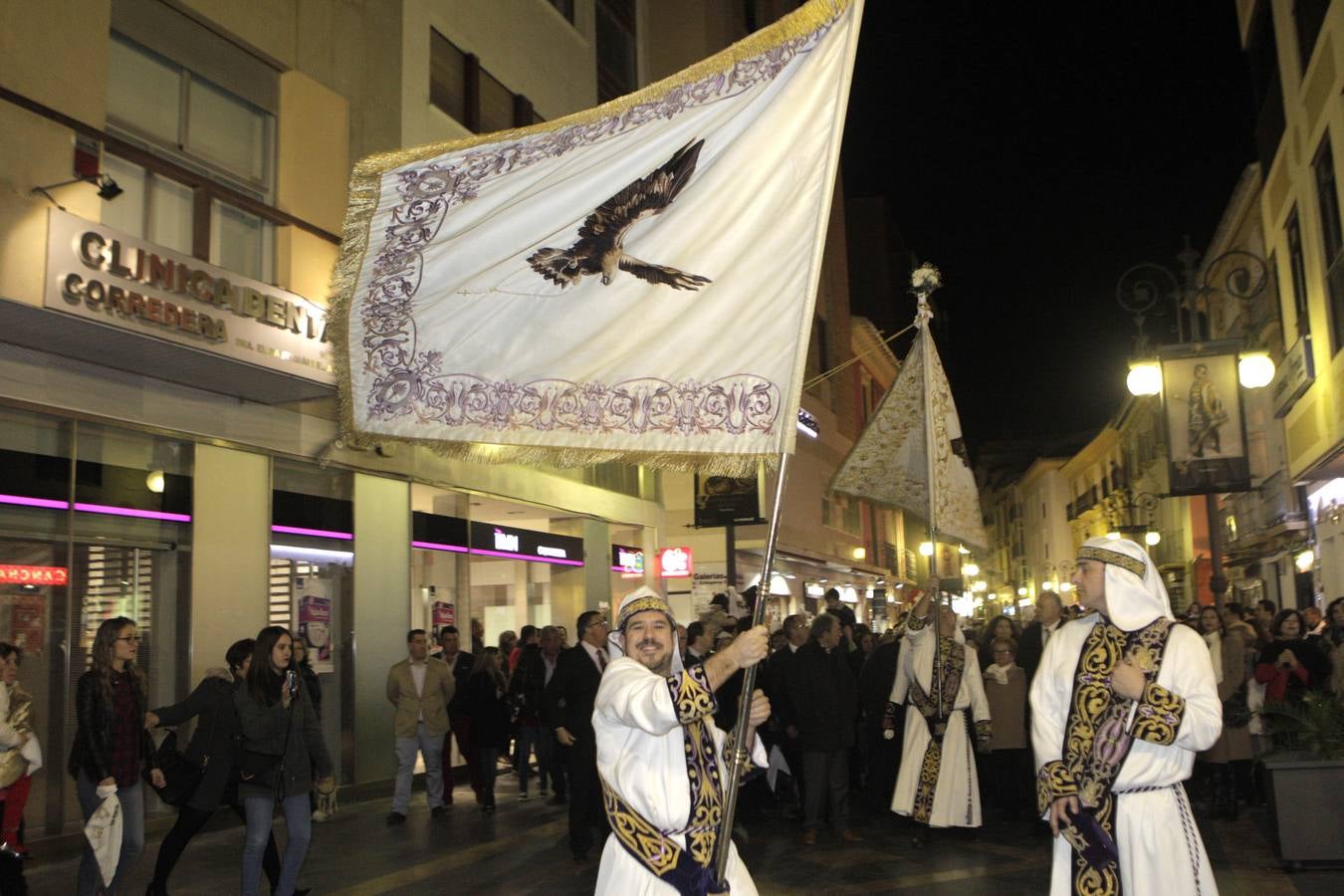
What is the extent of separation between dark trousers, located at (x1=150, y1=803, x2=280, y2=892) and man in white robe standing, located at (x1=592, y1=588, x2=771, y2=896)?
454 centimetres

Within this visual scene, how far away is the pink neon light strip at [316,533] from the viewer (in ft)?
47.5

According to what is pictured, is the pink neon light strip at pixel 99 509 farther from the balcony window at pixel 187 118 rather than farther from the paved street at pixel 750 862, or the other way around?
the balcony window at pixel 187 118

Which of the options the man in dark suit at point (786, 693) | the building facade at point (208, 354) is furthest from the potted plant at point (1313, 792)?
the building facade at point (208, 354)

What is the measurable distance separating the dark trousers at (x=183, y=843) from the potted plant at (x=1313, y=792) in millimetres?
7421

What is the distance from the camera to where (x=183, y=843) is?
28.9 ft

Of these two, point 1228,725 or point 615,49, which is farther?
point 615,49

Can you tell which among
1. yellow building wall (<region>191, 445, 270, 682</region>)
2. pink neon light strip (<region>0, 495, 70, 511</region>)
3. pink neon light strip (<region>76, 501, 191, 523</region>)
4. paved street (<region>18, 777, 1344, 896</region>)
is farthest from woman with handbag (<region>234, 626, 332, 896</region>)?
yellow building wall (<region>191, 445, 270, 682</region>)

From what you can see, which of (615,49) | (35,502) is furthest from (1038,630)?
(615,49)

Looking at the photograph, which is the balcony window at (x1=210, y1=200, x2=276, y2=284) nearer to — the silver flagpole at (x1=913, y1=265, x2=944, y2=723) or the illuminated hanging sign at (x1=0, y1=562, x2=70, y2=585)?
the illuminated hanging sign at (x1=0, y1=562, x2=70, y2=585)

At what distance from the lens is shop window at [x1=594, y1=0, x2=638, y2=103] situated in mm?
24188

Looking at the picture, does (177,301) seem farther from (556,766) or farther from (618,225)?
(618,225)

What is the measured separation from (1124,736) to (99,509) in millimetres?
9895

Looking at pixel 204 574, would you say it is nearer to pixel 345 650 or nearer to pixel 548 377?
pixel 345 650

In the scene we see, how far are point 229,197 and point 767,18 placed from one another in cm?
2628
